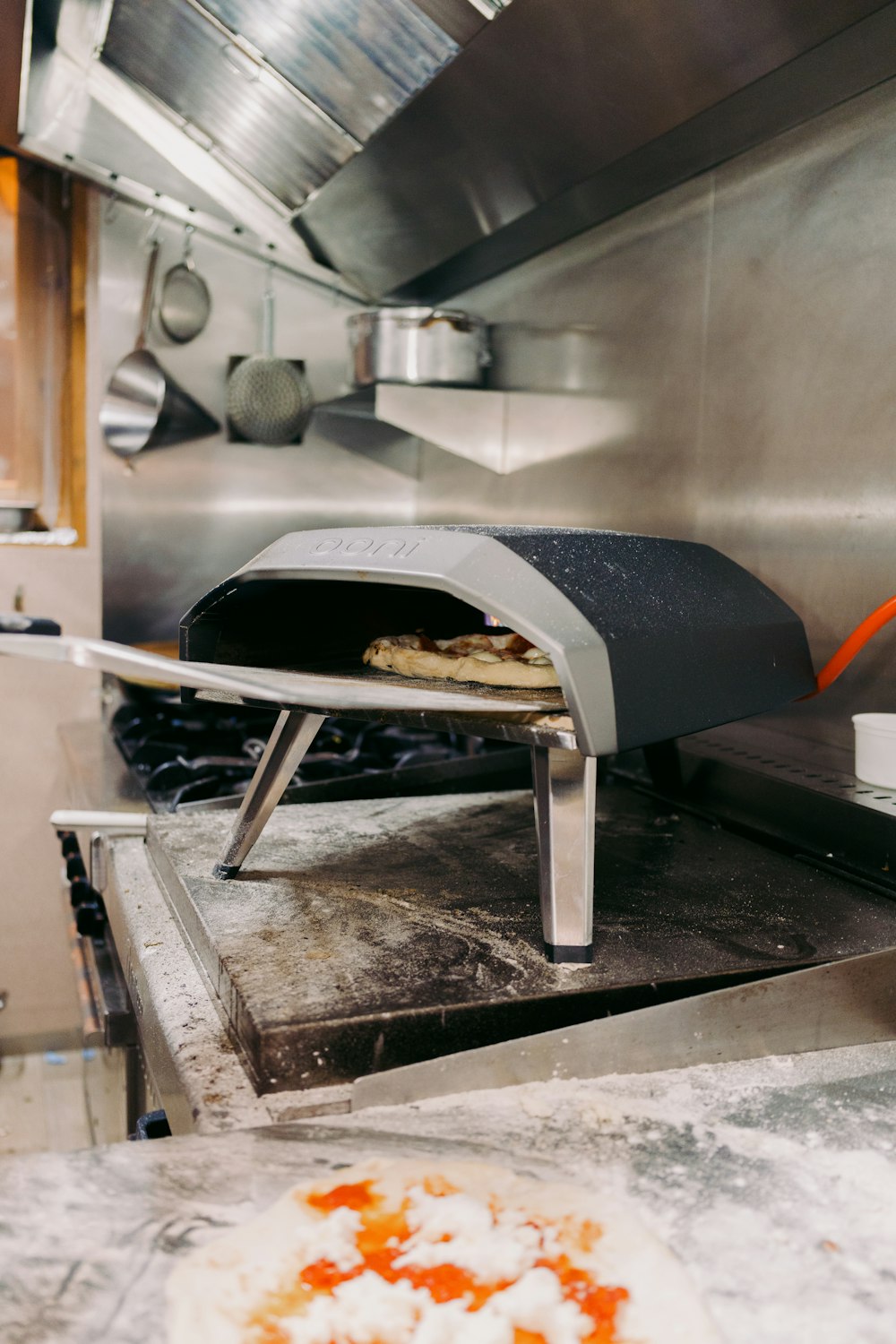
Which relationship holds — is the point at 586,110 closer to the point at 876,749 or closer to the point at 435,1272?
the point at 876,749

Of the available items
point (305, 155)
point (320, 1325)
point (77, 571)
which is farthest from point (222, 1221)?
point (77, 571)

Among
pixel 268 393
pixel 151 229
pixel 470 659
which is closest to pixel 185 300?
pixel 151 229

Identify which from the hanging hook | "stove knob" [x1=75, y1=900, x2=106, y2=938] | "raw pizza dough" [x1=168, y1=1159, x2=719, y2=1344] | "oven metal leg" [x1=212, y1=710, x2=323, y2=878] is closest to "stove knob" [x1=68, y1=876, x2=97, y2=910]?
"stove knob" [x1=75, y1=900, x2=106, y2=938]

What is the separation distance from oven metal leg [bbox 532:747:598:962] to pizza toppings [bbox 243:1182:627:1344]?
0.30m

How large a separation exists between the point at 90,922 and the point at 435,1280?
3.94 ft

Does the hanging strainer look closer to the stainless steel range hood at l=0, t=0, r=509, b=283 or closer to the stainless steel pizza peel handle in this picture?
the stainless steel range hood at l=0, t=0, r=509, b=283

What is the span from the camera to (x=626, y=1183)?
2.54 ft

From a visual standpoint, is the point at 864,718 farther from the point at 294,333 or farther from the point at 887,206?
the point at 294,333

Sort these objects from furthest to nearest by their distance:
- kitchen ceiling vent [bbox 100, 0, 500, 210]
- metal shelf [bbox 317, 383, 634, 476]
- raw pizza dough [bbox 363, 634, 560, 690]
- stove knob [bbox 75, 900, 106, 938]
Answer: metal shelf [bbox 317, 383, 634, 476] → kitchen ceiling vent [bbox 100, 0, 500, 210] → stove knob [bbox 75, 900, 106, 938] → raw pizza dough [bbox 363, 634, 560, 690]

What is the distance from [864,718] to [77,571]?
88.0 inches

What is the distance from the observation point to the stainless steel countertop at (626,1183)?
2.11 feet

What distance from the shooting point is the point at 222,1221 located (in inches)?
28.2

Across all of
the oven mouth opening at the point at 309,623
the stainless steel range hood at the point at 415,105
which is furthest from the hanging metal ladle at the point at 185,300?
the oven mouth opening at the point at 309,623

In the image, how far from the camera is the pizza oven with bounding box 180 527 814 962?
3.15ft
